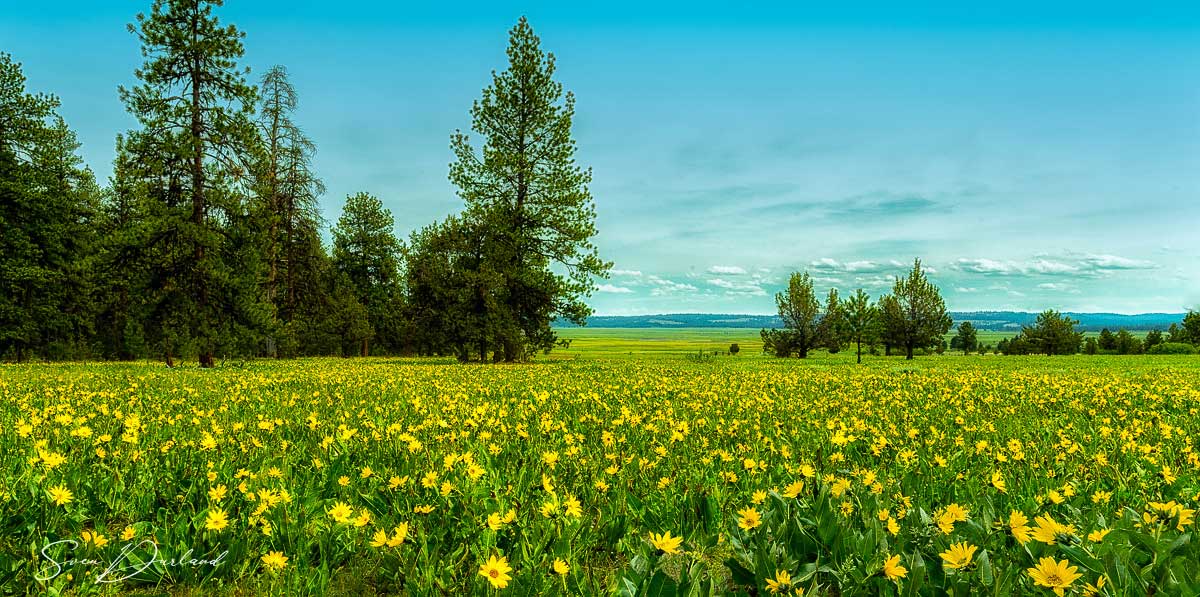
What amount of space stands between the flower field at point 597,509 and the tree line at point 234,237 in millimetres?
15597

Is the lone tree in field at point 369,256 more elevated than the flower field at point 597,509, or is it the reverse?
the lone tree in field at point 369,256

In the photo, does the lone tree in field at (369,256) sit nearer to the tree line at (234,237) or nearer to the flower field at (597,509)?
the tree line at (234,237)

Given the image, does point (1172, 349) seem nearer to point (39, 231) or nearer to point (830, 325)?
point (830, 325)

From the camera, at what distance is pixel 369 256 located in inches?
1734

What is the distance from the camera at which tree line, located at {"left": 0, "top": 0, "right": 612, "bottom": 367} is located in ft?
64.0

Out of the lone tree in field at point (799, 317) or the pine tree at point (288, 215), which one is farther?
the lone tree in field at point (799, 317)

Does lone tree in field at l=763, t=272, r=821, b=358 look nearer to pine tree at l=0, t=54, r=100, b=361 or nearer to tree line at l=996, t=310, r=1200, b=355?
tree line at l=996, t=310, r=1200, b=355

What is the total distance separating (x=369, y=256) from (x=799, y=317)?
33539 millimetres

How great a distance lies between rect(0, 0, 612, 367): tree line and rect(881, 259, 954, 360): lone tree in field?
32.6 meters

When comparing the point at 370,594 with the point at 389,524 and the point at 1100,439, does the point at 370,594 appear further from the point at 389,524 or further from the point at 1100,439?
the point at 1100,439

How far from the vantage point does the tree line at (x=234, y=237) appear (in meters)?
19.5
